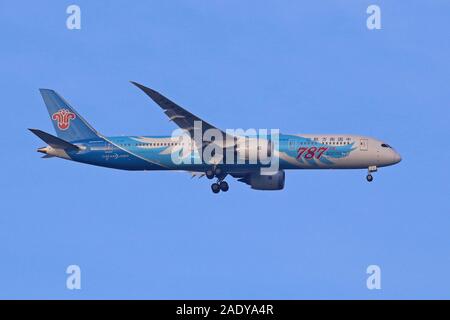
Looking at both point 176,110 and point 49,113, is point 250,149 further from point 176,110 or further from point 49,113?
point 49,113

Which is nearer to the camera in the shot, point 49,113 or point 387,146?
point 387,146

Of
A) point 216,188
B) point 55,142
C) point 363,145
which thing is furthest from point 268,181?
point 55,142

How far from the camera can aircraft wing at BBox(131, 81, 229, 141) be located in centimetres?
9456

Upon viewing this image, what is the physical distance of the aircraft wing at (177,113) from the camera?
310 ft

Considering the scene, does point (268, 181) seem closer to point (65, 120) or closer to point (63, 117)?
point (65, 120)

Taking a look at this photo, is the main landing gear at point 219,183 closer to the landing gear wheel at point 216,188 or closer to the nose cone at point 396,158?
the landing gear wheel at point 216,188

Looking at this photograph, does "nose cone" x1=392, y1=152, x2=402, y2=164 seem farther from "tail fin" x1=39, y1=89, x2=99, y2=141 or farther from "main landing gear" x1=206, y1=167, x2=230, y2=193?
"tail fin" x1=39, y1=89, x2=99, y2=141

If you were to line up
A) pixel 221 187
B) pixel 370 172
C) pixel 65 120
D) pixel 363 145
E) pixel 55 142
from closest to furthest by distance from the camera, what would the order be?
pixel 363 145 → pixel 370 172 → pixel 55 142 → pixel 221 187 → pixel 65 120

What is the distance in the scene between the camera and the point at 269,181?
341 ft

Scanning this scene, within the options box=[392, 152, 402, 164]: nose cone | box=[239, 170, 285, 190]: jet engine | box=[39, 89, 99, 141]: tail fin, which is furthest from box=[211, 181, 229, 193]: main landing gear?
box=[392, 152, 402, 164]: nose cone

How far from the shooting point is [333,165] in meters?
99.3

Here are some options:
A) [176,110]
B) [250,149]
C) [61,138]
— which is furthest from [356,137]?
[61,138]

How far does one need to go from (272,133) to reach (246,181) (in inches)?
301

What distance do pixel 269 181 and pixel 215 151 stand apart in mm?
6204
